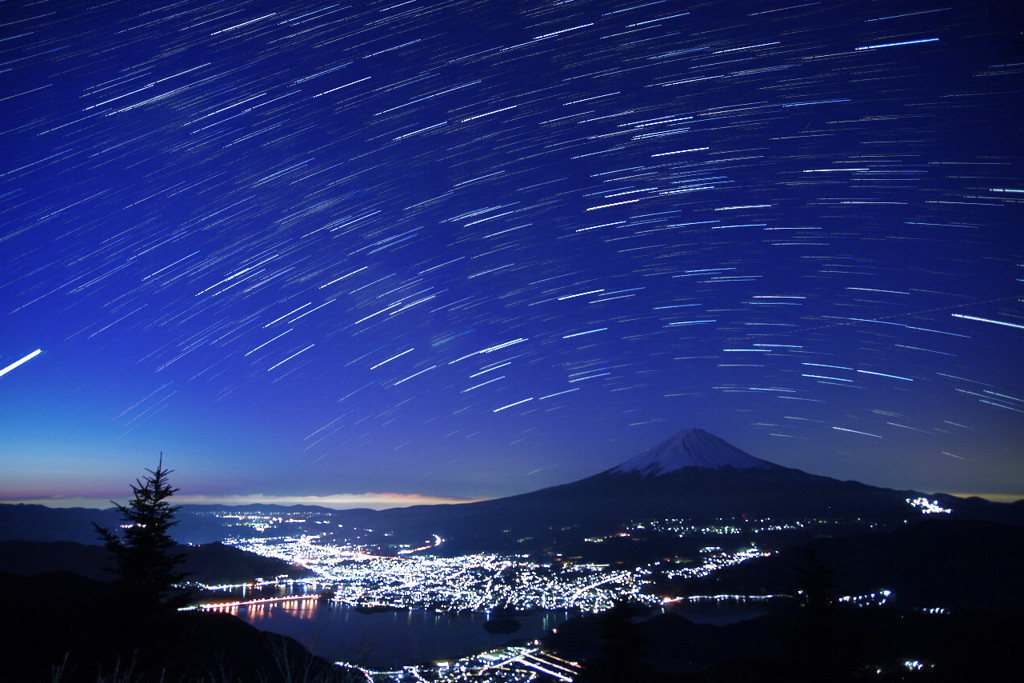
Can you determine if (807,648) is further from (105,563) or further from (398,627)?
(105,563)

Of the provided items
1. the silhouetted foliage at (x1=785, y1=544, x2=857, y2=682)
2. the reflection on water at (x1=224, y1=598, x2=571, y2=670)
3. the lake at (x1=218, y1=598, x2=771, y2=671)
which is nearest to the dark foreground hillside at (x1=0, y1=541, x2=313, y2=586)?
the reflection on water at (x1=224, y1=598, x2=571, y2=670)

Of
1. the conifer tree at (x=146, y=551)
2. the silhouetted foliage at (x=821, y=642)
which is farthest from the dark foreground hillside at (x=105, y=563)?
the silhouetted foliage at (x=821, y=642)

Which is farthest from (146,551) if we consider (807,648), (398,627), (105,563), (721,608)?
(105,563)

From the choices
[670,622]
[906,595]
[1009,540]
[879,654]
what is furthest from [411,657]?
[1009,540]

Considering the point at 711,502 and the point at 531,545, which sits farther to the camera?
the point at 711,502

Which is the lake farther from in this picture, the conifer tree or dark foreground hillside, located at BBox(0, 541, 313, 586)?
the conifer tree

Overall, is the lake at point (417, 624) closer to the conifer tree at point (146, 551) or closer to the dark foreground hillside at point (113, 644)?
the dark foreground hillside at point (113, 644)

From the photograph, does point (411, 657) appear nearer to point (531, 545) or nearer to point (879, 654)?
point (879, 654)

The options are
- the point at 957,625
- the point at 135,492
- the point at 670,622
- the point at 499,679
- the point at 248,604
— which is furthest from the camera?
the point at 248,604
